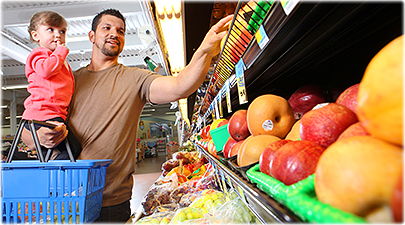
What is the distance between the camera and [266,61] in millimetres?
1088

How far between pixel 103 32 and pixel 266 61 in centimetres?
130

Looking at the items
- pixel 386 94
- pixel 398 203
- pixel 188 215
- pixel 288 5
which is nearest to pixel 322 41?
pixel 288 5

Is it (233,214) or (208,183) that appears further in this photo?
(208,183)

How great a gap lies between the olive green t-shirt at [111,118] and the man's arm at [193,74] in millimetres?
117

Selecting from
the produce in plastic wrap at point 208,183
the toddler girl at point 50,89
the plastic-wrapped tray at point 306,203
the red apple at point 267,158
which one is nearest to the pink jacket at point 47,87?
the toddler girl at point 50,89

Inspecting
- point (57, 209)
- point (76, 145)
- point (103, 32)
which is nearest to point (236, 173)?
point (57, 209)

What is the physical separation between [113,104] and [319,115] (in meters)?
1.36

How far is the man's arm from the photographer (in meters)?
1.23

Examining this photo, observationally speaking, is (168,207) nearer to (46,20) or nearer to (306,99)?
(306,99)

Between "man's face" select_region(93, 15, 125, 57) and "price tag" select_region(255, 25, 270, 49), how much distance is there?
129cm

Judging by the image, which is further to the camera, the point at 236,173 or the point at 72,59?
the point at 72,59

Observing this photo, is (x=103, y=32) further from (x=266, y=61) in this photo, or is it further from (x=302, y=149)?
(x=302, y=149)

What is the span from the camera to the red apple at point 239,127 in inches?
53.0

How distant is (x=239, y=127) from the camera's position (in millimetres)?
1358
